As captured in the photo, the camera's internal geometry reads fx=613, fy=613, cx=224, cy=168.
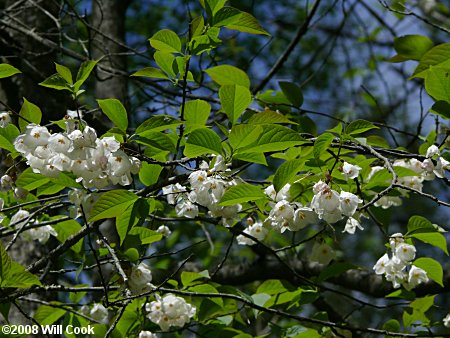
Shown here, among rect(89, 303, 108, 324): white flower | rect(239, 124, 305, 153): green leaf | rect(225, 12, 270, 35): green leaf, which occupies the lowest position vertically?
rect(89, 303, 108, 324): white flower

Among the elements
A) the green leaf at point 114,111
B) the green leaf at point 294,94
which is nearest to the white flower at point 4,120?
the green leaf at point 114,111

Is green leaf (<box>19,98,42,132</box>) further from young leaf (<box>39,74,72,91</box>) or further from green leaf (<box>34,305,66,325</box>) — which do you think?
green leaf (<box>34,305,66,325</box>)

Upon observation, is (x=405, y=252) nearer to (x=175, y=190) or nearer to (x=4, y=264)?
(x=175, y=190)

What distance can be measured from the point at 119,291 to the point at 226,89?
2.53 ft

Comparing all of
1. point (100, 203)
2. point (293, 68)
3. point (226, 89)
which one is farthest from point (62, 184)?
point (293, 68)

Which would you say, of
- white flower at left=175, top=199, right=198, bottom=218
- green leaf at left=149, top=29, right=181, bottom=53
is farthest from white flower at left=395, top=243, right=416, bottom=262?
green leaf at left=149, top=29, right=181, bottom=53

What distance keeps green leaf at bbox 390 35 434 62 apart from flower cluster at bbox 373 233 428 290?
25.9 inches

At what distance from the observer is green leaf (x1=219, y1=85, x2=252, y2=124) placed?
1582mm

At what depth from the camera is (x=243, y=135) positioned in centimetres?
146

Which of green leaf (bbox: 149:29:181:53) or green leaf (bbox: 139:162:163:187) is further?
green leaf (bbox: 139:162:163:187)

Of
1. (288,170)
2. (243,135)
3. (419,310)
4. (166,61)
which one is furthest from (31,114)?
(419,310)

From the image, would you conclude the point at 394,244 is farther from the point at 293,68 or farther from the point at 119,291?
the point at 293,68

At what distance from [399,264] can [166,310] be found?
73 cm

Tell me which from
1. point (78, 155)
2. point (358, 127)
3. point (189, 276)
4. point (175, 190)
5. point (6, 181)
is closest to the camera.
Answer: point (78, 155)
